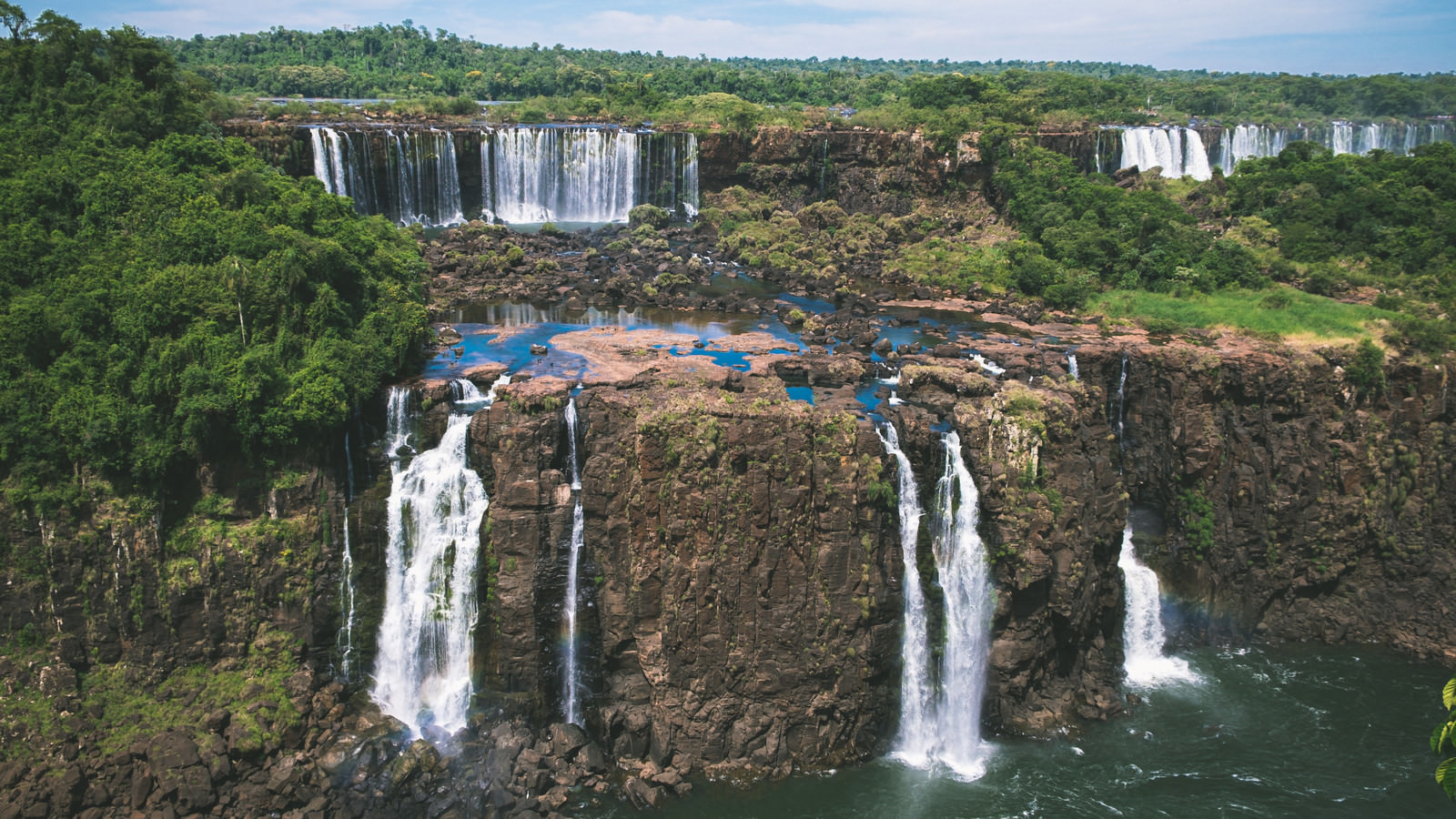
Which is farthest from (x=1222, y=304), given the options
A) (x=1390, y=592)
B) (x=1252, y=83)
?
(x=1252, y=83)

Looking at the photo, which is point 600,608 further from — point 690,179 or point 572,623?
point 690,179

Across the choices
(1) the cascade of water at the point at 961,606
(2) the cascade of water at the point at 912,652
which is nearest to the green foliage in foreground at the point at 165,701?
(2) the cascade of water at the point at 912,652

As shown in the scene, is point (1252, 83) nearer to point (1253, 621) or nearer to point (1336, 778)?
point (1253, 621)

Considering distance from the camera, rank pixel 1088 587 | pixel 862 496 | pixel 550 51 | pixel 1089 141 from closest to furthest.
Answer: pixel 862 496
pixel 1088 587
pixel 1089 141
pixel 550 51

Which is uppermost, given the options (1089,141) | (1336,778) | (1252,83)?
Result: (1252,83)

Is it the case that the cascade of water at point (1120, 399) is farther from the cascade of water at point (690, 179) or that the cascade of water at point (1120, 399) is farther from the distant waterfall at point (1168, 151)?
the distant waterfall at point (1168, 151)
